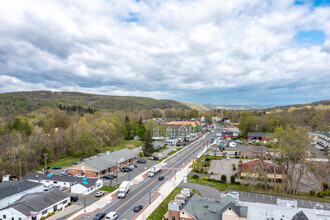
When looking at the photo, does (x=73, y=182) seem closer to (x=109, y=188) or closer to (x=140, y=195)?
(x=109, y=188)

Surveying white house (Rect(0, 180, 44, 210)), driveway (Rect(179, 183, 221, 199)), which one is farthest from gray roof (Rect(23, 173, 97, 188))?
driveway (Rect(179, 183, 221, 199))

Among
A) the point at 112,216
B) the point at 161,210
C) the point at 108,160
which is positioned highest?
the point at 108,160

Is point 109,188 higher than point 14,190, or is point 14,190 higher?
point 14,190

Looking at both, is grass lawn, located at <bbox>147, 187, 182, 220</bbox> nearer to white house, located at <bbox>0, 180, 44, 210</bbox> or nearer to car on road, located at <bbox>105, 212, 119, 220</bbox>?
car on road, located at <bbox>105, 212, 119, 220</bbox>

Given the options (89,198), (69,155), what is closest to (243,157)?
(89,198)

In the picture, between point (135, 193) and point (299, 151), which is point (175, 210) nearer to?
point (135, 193)

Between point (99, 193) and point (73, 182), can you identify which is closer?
point (99, 193)

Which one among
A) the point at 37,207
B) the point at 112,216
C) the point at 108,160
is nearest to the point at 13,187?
the point at 37,207
